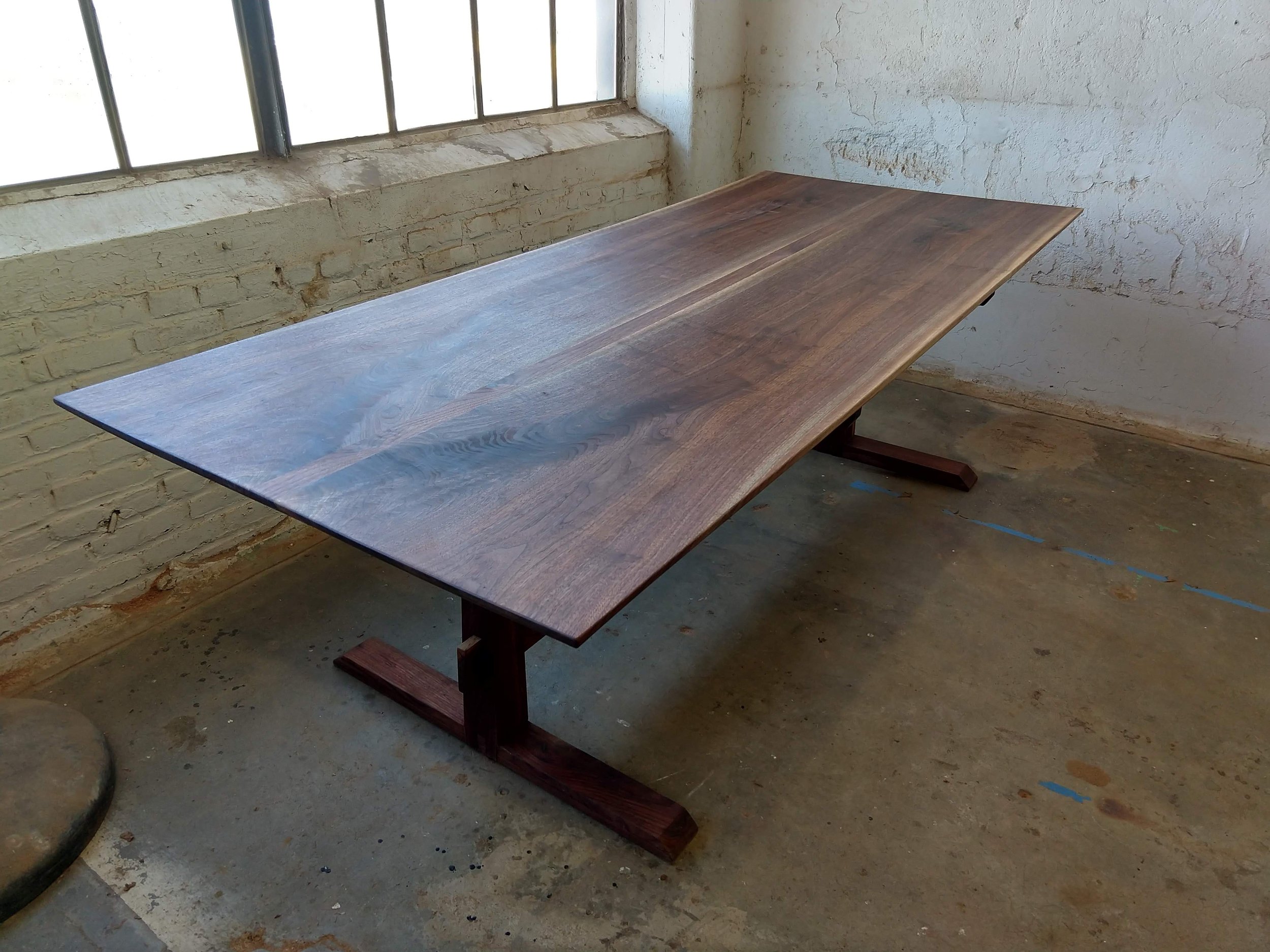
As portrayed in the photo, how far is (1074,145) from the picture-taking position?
117 inches

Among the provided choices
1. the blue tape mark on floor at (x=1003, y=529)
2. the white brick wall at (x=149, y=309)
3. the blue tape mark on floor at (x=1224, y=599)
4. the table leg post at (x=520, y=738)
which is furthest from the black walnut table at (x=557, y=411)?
the blue tape mark on floor at (x=1224, y=599)

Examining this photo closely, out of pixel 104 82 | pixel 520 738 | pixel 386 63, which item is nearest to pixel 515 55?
pixel 386 63

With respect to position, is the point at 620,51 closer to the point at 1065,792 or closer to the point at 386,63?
the point at 386,63

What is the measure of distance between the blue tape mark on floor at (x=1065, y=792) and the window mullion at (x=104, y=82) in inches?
96.4

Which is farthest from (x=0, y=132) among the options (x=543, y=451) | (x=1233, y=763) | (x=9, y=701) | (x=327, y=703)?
(x=1233, y=763)

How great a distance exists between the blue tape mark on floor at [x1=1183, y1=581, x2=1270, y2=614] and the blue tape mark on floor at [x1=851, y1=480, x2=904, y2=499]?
801 mm

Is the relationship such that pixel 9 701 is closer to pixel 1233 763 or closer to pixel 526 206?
pixel 526 206

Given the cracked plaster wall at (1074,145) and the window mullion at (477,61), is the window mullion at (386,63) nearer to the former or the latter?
the window mullion at (477,61)

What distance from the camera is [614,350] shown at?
5.35 feet

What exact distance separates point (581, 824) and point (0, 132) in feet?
6.17

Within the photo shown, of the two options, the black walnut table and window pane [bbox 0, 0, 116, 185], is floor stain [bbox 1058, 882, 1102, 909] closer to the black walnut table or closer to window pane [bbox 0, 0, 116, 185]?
the black walnut table

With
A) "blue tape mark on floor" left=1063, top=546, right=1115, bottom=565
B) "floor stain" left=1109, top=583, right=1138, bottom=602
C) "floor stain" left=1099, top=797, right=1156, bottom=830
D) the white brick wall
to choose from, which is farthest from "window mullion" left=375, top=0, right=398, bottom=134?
"floor stain" left=1099, top=797, right=1156, bottom=830

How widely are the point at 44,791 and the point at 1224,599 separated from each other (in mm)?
2695

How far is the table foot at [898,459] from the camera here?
2.79 m
